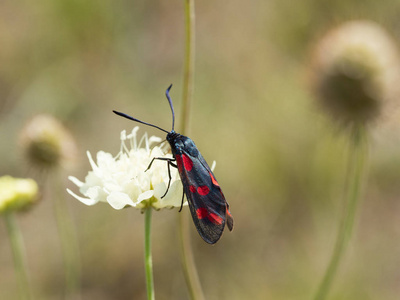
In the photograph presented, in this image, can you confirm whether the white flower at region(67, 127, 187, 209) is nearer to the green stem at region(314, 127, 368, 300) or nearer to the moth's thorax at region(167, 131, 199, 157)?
the moth's thorax at region(167, 131, 199, 157)

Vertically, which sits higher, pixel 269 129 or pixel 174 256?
pixel 269 129

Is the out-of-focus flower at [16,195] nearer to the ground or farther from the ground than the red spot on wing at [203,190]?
farther from the ground

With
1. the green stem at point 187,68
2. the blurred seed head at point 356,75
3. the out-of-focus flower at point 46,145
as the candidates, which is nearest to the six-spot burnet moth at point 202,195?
the green stem at point 187,68

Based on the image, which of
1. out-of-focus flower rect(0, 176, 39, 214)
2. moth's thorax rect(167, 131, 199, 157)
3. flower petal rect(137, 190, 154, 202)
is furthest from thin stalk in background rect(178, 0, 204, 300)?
out-of-focus flower rect(0, 176, 39, 214)

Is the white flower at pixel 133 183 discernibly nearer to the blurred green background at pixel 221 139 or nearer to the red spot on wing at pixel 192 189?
the red spot on wing at pixel 192 189

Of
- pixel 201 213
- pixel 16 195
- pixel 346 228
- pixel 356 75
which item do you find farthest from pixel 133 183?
pixel 356 75

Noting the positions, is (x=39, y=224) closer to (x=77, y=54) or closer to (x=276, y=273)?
(x=77, y=54)

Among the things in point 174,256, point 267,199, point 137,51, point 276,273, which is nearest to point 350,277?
point 276,273
